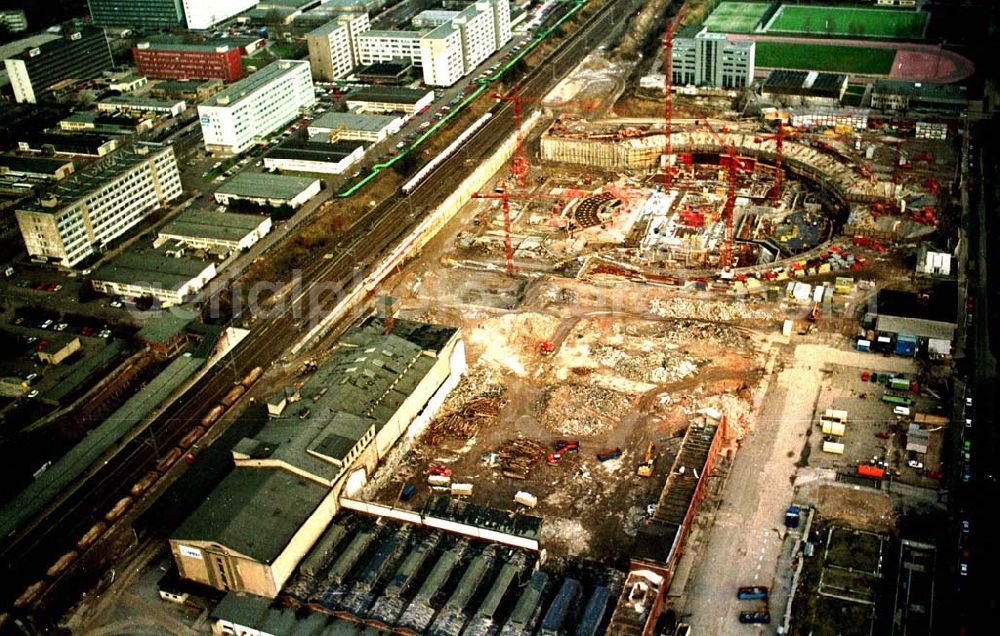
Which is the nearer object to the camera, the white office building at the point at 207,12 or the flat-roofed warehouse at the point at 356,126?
the flat-roofed warehouse at the point at 356,126

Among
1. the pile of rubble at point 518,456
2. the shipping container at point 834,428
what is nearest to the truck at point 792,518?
the shipping container at point 834,428

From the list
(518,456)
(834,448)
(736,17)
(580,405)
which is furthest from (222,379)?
(736,17)

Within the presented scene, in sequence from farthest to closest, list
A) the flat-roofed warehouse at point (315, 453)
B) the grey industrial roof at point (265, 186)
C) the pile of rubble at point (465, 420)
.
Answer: the grey industrial roof at point (265, 186) < the pile of rubble at point (465, 420) < the flat-roofed warehouse at point (315, 453)

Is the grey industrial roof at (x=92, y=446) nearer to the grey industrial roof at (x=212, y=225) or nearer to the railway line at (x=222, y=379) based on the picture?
the railway line at (x=222, y=379)

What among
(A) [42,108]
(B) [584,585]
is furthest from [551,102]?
(B) [584,585]

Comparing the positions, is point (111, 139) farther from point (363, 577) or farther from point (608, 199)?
point (363, 577)

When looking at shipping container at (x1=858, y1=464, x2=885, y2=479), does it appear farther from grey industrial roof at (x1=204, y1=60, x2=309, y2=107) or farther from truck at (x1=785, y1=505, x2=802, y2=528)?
grey industrial roof at (x1=204, y1=60, x2=309, y2=107)
